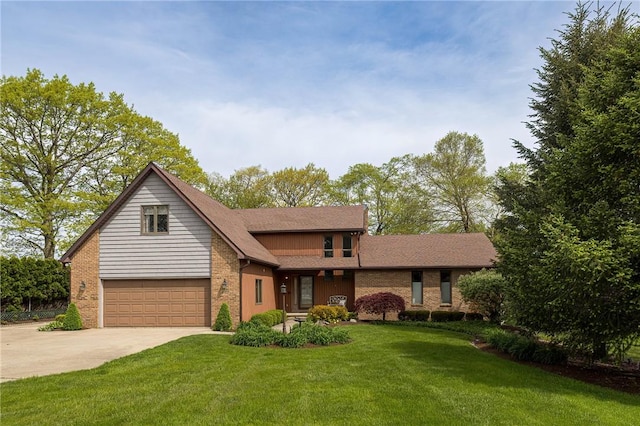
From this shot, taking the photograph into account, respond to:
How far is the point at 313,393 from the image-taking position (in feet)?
29.1

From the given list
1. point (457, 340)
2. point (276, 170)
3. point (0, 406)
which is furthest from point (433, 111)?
point (276, 170)

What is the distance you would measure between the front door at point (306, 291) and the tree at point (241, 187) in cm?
1977

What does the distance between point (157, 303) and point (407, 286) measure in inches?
518

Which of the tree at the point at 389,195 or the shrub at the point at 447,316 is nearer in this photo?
the shrub at the point at 447,316

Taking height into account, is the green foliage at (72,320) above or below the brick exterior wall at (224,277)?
below

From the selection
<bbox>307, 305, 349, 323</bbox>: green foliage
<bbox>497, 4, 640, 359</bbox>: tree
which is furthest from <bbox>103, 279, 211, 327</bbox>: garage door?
<bbox>497, 4, 640, 359</bbox>: tree

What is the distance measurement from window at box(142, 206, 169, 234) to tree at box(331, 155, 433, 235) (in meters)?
26.2

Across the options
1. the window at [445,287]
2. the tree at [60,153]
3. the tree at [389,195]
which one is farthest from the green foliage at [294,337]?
the tree at [389,195]

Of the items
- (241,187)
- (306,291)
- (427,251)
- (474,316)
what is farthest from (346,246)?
(241,187)

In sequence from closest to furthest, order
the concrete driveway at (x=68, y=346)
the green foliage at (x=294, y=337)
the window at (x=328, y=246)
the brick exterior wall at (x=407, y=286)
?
1. the concrete driveway at (x=68, y=346)
2. the green foliage at (x=294, y=337)
3. the brick exterior wall at (x=407, y=286)
4. the window at (x=328, y=246)

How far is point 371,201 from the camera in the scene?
4731 centimetres

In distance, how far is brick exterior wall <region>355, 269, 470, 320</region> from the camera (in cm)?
2617

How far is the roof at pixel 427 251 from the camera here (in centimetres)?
2622

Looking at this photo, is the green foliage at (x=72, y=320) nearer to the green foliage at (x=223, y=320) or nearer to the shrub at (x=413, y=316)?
the green foliage at (x=223, y=320)
